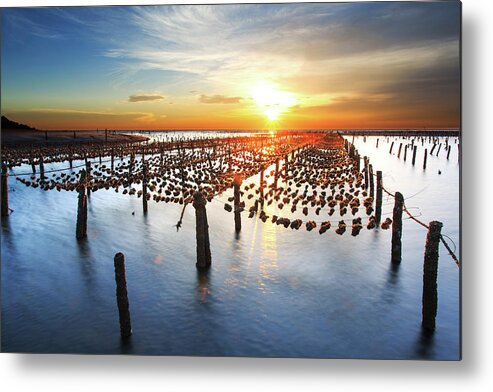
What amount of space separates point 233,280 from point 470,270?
9.72 ft

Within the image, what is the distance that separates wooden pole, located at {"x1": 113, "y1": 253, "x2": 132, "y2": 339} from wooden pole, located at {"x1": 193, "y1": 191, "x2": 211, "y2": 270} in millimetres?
1690

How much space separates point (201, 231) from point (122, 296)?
1.79 m

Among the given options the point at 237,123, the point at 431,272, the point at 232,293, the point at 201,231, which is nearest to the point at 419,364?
the point at 431,272

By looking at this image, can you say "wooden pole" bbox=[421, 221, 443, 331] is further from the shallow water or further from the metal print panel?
the shallow water

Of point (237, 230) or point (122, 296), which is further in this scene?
point (237, 230)

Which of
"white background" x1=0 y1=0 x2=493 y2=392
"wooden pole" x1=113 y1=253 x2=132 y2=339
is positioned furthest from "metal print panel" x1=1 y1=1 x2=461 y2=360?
"white background" x1=0 y1=0 x2=493 y2=392

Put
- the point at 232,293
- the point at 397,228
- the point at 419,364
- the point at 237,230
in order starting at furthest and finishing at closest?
1. the point at 237,230
2. the point at 397,228
3. the point at 232,293
4. the point at 419,364

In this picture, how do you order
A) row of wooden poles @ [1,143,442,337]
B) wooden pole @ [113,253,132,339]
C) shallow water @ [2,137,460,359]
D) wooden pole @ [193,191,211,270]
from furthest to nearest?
wooden pole @ [193,191,211,270] < shallow water @ [2,137,460,359] < row of wooden poles @ [1,143,442,337] < wooden pole @ [113,253,132,339]

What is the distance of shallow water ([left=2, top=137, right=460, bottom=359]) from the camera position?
432 cm

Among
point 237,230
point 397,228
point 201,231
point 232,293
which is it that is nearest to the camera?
point 232,293

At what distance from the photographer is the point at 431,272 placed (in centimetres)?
416

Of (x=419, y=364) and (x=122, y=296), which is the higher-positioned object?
(x=122, y=296)

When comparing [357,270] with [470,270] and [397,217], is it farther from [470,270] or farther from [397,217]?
[470,270]

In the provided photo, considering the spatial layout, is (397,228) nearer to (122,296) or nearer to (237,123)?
(237,123)
